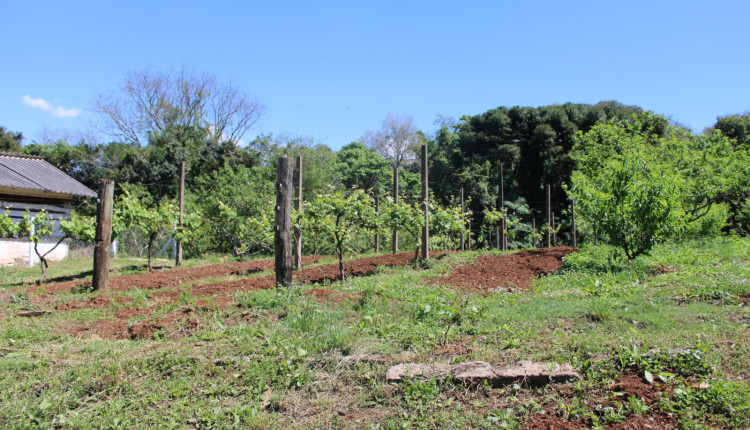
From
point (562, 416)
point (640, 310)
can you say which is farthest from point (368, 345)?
point (640, 310)

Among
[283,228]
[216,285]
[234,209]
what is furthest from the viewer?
[234,209]

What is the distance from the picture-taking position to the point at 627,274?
8.32 metres

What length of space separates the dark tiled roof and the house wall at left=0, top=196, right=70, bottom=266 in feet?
2.69

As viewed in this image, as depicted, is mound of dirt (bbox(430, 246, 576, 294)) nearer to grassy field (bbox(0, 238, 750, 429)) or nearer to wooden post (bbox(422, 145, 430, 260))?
wooden post (bbox(422, 145, 430, 260))

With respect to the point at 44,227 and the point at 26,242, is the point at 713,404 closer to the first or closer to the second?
the point at 44,227

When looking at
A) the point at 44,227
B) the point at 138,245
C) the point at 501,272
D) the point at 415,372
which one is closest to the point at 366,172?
the point at 138,245

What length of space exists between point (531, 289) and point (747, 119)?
103 feet

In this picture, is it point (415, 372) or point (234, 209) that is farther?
point (234, 209)

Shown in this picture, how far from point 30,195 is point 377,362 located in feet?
64.1

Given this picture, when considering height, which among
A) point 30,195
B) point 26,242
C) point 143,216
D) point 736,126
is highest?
point 736,126

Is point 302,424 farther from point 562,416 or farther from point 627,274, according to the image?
point 627,274

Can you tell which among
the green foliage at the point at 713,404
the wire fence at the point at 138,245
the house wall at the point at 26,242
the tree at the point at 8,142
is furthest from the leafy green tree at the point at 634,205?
the tree at the point at 8,142

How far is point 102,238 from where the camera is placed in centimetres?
909

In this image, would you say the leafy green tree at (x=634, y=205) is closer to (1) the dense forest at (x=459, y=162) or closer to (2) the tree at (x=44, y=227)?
(1) the dense forest at (x=459, y=162)
